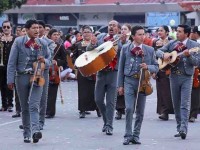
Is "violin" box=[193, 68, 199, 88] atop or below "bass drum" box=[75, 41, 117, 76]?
below

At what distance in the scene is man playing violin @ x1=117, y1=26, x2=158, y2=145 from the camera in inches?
512

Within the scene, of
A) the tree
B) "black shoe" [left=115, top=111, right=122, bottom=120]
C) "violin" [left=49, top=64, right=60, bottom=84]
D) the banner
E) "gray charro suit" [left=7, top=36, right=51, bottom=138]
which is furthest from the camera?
the banner

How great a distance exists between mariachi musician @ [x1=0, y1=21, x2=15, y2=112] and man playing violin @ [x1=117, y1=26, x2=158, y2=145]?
532 centimetres

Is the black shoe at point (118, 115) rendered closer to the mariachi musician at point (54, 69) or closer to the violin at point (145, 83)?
the mariachi musician at point (54, 69)

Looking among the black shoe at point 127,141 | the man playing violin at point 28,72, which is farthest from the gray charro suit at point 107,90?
the man playing violin at point 28,72

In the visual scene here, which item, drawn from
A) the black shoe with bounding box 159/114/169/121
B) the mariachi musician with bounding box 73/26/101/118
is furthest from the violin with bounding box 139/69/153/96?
the mariachi musician with bounding box 73/26/101/118

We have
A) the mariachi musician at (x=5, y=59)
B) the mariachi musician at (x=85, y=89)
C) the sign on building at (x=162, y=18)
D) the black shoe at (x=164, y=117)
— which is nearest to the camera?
the black shoe at (x=164, y=117)

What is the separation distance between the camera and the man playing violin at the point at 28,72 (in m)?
12.9

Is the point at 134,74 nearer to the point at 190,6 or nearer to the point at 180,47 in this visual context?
the point at 180,47

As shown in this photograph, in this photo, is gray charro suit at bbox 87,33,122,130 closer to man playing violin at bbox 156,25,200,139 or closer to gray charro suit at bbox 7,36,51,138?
man playing violin at bbox 156,25,200,139

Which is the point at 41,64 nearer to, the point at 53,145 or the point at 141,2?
the point at 53,145

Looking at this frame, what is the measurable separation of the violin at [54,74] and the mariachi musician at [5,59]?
5.33 ft

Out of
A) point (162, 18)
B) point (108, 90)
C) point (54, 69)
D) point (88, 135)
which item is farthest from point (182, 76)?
point (162, 18)

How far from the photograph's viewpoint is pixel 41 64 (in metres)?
13.1
